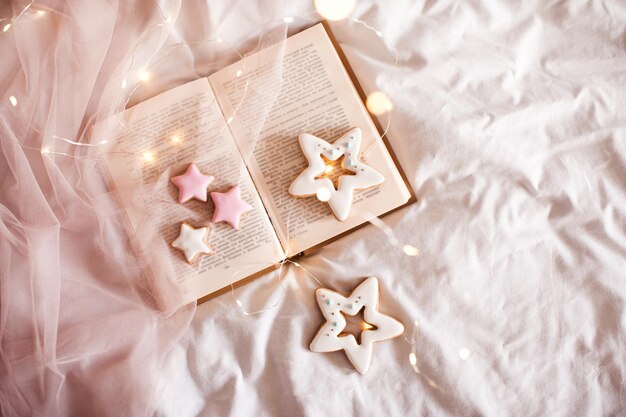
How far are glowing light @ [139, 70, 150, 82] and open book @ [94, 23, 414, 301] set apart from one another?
0.04 meters

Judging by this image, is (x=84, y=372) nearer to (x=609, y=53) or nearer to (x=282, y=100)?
(x=282, y=100)

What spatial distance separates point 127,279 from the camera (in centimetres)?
97

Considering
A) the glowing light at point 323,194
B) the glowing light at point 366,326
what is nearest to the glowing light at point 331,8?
the glowing light at point 323,194

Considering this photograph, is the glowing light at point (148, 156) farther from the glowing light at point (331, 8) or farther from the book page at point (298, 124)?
the glowing light at point (331, 8)

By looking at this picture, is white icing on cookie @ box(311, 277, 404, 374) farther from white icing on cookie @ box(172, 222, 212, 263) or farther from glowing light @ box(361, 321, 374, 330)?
white icing on cookie @ box(172, 222, 212, 263)

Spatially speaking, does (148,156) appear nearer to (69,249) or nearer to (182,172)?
(182,172)

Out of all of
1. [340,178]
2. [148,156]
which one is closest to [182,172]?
[148,156]

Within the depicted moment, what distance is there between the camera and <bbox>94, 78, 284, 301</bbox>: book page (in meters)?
1.00

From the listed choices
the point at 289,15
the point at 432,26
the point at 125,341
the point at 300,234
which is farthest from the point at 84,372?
the point at 432,26

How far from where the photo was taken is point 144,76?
1.02 meters

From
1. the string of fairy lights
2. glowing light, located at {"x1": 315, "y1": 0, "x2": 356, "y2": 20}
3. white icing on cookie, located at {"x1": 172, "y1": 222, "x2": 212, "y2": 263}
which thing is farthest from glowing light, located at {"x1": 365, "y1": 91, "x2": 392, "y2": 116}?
white icing on cookie, located at {"x1": 172, "y1": 222, "x2": 212, "y2": 263}

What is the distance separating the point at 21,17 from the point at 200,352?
0.71 meters

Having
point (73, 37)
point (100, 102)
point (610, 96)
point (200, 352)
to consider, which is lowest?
point (200, 352)

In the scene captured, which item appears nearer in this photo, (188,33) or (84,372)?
(84,372)
